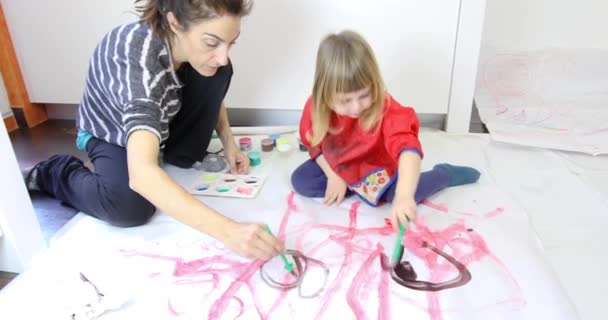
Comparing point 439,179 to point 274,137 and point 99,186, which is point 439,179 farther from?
point 99,186

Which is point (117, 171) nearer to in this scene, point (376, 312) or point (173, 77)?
point (173, 77)

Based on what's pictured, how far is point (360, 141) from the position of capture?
0.97 m

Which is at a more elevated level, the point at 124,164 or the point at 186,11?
the point at 186,11

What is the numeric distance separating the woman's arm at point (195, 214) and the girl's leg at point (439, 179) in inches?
14.8

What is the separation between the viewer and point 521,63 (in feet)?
5.33

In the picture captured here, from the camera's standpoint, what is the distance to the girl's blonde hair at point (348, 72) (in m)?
0.85

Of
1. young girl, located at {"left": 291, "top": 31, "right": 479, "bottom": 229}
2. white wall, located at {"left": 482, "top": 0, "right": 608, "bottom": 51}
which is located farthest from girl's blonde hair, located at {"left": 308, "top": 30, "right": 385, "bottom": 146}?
white wall, located at {"left": 482, "top": 0, "right": 608, "bottom": 51}

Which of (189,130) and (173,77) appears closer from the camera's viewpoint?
(173,77)

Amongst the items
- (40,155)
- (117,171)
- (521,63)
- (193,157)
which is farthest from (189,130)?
(521,63)

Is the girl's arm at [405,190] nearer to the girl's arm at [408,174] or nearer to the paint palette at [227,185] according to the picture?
the girl's arm at [408,174]

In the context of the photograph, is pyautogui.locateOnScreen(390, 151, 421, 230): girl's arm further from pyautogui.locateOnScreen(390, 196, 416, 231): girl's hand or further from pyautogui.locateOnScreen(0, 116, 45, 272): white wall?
pyautogui.locateOnScreen(0, 116, 45, 272): white wall

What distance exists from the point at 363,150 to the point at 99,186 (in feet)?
1.82

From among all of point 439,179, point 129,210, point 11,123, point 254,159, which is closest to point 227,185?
point 254,159

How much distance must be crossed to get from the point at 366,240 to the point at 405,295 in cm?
16
